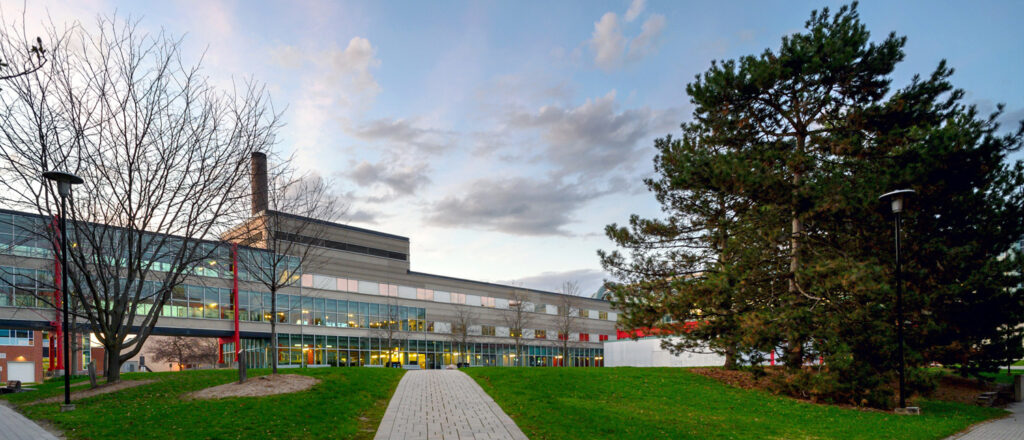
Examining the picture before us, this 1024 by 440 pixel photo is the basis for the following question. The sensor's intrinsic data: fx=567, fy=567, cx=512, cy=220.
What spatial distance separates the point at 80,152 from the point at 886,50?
25716 mm

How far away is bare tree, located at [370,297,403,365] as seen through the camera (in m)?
60.0

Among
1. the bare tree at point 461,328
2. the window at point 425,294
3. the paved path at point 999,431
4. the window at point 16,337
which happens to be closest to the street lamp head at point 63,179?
the paved path at point 999,431

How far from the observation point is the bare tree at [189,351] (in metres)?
69.3

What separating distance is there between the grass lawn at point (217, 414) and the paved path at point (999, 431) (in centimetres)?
1447

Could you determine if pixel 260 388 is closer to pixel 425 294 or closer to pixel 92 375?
pixel 92 375

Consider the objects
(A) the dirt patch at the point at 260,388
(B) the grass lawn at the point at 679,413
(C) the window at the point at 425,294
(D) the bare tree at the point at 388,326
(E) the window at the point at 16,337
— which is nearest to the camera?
(B) the grass lawn at the point at 679,413

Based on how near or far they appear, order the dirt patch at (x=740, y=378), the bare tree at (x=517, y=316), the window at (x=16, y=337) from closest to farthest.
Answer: the dirt patch at (x=740, y=378), the window at (x=16, y=337), the bare tree at (x=517, y=316)

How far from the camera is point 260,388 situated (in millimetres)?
16500

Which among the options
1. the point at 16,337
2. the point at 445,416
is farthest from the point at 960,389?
the point at 16,337

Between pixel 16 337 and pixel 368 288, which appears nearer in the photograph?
pixel 16 337

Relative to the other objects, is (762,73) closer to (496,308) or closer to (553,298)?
(496,308)

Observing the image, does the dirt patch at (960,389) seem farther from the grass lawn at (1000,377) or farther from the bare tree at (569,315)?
the bare tree at (569,315)

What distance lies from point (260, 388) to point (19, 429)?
5.43 m

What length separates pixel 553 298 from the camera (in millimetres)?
79375
